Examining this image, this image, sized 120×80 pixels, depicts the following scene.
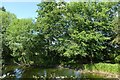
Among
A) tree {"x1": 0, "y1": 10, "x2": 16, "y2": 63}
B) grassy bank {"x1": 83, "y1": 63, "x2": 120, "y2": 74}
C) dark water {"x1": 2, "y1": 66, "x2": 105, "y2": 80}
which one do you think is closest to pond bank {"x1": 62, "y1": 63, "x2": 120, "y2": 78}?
grassy bank {"x1": 83, "y1": 63, "x2": 120, "y2": 74}

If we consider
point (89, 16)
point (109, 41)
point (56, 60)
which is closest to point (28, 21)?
point (56, 60)

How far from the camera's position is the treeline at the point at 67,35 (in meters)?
24.2

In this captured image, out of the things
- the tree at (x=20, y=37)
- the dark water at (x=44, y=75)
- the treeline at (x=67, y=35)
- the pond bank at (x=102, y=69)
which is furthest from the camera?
the tree at (x=20, y=37)

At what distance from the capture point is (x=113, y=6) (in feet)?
83.3

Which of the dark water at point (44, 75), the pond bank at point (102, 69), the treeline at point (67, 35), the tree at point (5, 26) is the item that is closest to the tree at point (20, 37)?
the treeline at point (67, 35)

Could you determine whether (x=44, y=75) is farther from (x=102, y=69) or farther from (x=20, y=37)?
(x=20, y=37)

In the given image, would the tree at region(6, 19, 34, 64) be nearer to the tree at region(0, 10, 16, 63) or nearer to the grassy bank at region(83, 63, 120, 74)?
the tree at region(0, 10, 16, 63)

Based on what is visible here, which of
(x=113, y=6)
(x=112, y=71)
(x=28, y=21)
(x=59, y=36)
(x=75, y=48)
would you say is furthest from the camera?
(x=28, y=21)

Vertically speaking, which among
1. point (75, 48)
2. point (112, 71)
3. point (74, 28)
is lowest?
point (112, 71)

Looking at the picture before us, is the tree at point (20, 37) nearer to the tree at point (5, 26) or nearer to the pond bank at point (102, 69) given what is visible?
the tree at point (5, 26)

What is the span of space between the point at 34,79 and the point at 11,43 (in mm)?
13557

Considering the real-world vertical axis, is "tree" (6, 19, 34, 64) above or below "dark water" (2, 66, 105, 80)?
above

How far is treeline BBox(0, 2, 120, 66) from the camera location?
2422 cm

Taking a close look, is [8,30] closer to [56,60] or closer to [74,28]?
[56,60]
